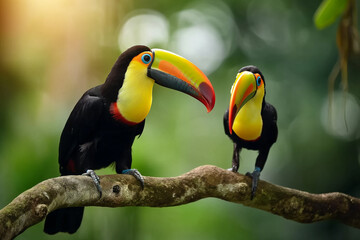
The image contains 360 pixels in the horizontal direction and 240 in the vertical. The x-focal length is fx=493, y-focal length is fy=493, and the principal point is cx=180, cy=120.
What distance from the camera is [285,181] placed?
20.1 feet

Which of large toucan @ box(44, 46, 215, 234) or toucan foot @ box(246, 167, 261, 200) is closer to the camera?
large toucan @ box(44, 46, 215, 234)

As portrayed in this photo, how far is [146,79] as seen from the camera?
245cm

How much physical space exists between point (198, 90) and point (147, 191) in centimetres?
56

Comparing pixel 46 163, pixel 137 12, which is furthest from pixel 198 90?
pixel 137 12

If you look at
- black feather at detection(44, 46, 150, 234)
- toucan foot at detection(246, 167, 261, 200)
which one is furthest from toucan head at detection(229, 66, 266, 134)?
black feather at detection(44, 46, 150, 234)

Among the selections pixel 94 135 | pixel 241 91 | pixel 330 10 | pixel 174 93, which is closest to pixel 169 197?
pixel 94 135

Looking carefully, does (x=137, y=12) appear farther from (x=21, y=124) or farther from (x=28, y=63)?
(x=21, y=124)

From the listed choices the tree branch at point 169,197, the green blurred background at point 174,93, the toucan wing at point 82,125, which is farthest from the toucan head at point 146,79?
the green blurred background at point 174,93

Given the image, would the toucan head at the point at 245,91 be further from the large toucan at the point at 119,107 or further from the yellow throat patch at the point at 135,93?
the yellow throat patch at the point at 135,93

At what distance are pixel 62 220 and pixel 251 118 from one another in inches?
46.0

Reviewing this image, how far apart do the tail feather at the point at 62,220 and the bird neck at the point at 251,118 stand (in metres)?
1.01

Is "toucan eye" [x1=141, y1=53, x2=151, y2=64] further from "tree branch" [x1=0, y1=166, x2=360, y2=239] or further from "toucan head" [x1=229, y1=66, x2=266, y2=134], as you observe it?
"tree branch" [x1=0, y1=166, x2=360, y2=239]

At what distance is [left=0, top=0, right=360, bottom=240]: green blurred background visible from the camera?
450 centimetres

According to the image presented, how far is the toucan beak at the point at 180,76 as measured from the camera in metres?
2.40
